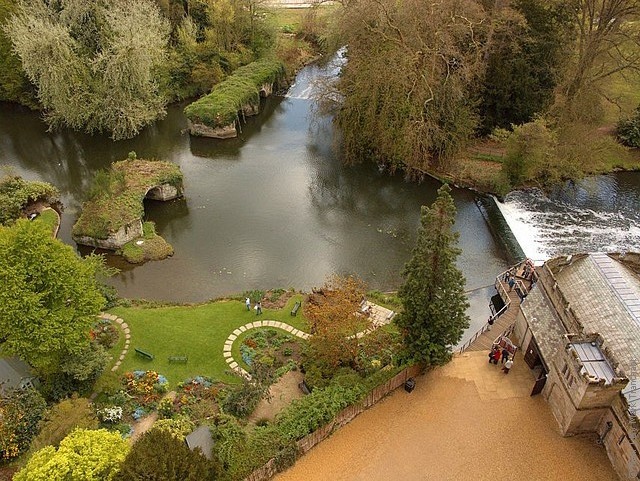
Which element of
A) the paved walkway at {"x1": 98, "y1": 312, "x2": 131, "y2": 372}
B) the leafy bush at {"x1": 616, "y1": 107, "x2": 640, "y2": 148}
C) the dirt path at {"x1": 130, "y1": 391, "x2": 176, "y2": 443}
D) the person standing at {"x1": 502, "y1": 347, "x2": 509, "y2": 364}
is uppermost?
the leafy bush at {"x1": 616, "y1": 107, "x2": 640, "y2": 148}

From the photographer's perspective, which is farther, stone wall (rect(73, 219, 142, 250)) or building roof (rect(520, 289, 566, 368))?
stone wall (rect(73, 219, 142, 250))

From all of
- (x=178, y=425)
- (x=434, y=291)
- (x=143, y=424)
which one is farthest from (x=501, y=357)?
(x=143, y=424)

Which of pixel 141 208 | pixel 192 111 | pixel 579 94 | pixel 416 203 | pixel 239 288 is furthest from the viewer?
pixel 192 111

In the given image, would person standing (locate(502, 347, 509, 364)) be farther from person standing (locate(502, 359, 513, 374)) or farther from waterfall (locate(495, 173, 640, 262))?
waterfall (locate(495, 173, 640, 262))

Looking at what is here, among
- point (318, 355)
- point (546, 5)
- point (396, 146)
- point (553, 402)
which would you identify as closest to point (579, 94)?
point (546, 5)

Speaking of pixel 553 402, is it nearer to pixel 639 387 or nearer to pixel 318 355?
pixel 639 387

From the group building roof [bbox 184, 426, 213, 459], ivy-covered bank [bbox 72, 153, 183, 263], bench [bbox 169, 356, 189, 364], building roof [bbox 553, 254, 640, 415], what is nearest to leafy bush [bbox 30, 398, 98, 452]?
building roof [bbox 184, 426, 213, 459]
